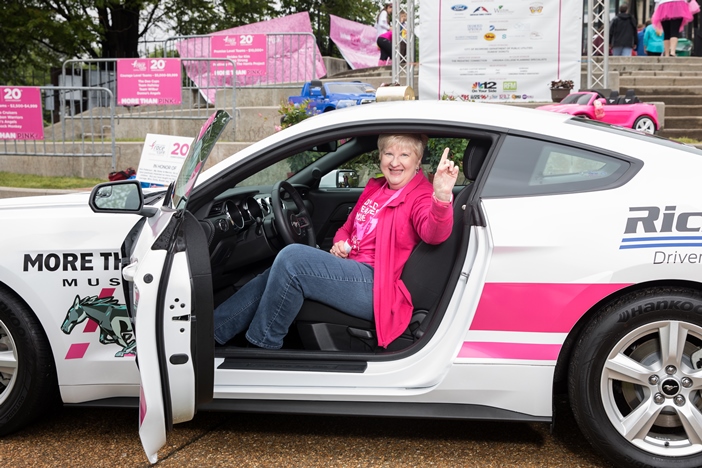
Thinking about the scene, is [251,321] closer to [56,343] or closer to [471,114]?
[56,343]

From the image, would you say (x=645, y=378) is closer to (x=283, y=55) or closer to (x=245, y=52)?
(x=245, y=52)

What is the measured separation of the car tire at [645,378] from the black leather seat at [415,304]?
0.61 metres

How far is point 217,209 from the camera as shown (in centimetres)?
374

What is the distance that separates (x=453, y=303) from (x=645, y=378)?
76 cm

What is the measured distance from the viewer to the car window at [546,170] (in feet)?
9.84

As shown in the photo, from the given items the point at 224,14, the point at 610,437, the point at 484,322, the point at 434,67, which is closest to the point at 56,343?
the point at 484,322

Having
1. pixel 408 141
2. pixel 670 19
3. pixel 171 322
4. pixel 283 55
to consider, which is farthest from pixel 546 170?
pixel 670 19

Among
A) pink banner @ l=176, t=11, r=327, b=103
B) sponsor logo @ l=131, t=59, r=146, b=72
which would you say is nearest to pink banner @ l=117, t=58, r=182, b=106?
sponsor logo @ l=131, t=59, r=146, b=72

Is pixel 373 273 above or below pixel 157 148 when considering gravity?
below

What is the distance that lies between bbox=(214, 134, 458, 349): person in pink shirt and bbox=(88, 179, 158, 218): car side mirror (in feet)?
1.99

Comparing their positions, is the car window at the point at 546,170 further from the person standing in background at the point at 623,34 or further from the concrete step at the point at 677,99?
the person standing in background at the point at 623,34

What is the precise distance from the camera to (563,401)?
390cm

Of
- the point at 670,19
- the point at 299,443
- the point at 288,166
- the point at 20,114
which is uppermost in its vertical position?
the point at 670,19

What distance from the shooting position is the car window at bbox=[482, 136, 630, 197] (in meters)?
3.00
